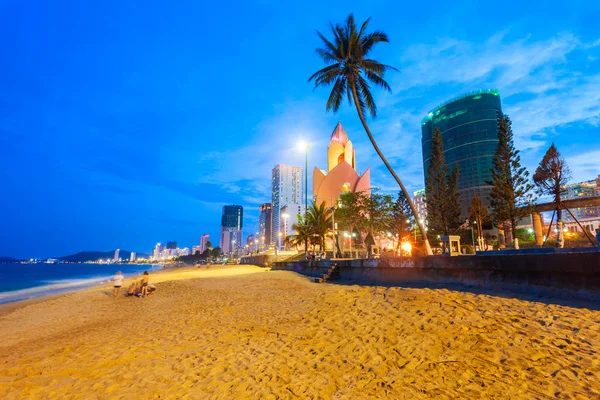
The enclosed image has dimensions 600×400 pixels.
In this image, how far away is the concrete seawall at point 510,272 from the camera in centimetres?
621

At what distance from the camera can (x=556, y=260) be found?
6.71 meters

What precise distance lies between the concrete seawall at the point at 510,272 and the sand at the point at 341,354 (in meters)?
0.98

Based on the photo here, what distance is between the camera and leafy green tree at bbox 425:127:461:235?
37312 millimetres

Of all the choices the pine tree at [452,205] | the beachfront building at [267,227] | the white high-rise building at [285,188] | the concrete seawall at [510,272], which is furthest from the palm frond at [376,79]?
the beachfront building at [267,227]

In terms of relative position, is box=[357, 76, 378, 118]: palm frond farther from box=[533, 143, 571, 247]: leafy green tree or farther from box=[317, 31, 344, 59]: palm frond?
box=[533, 143, 571, 247]: leafy green tree

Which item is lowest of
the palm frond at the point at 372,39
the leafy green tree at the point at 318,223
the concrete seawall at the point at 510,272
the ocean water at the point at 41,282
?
the ocean water at the point at 41,282

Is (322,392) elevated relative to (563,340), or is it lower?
lower

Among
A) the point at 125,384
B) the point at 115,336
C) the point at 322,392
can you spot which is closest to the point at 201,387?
the point at 125,384

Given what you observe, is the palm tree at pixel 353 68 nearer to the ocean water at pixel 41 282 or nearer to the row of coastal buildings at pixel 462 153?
the ocean water at pixel 41 282

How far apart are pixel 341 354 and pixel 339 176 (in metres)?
60.8

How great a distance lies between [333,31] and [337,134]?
54.5 meters

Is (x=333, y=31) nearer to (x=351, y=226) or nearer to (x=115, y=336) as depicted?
(x=115, y=336)

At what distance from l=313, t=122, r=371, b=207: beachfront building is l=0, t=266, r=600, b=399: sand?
56058mm

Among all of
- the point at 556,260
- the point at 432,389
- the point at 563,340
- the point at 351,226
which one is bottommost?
the point at 432,389
